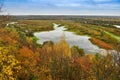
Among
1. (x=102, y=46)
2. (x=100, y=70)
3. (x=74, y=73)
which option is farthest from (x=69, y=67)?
(x=102, y=46)

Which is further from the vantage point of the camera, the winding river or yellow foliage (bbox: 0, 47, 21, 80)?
the winding river

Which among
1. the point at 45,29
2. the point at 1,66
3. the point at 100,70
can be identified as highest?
the point at 1,66

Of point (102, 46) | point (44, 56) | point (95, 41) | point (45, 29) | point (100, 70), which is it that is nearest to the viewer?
point (100, 70)

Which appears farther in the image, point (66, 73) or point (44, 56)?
point (44, 56)

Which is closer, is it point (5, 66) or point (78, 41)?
point (5, 66)

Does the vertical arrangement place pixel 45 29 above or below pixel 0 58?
below

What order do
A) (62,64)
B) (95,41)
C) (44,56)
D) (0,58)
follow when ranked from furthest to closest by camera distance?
(95,41)
(44,56)
(62,64)
(0,58)

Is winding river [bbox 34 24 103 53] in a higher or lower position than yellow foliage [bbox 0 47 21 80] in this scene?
lower

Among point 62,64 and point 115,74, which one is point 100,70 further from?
point 62,64

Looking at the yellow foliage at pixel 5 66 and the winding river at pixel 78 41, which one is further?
the winding river at pixel 78 41

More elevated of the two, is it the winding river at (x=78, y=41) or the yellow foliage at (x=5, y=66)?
the yellow foliage at (x=5, y=66)

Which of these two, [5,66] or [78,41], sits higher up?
[5,66]
